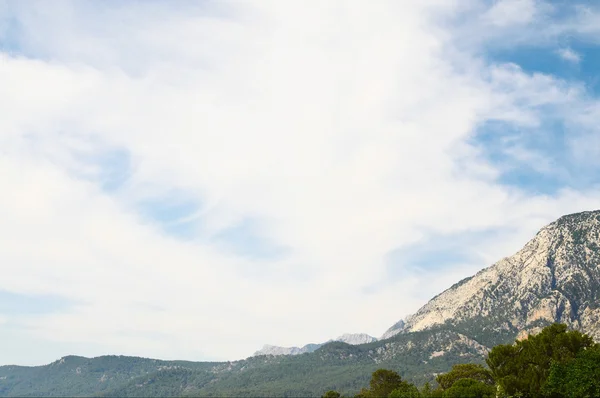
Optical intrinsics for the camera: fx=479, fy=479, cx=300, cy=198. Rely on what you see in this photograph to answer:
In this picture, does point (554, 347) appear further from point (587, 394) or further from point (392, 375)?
point (392, 375)

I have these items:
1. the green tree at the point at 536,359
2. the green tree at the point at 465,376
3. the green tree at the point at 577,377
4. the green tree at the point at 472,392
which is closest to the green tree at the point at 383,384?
the green tree at the point at 465,376

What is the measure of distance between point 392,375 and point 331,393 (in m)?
18.8

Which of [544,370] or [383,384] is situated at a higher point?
[544,370]

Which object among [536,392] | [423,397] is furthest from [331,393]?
[536,392]

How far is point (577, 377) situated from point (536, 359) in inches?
520

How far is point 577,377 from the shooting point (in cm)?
6219

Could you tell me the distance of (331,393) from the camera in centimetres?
12875

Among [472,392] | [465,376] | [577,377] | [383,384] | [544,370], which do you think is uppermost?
[544,370]

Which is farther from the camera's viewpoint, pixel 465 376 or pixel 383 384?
pixel 383 384

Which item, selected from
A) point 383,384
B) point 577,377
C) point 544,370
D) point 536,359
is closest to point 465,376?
point 383,384

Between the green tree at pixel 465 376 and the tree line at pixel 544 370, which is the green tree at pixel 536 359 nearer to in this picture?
the tree line at pixel 544 370

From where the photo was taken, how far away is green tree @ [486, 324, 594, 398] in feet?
232

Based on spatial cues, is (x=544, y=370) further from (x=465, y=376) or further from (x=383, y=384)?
(x=383, y=384)

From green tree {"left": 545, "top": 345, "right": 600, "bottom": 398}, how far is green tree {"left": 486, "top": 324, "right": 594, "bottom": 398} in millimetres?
1770
